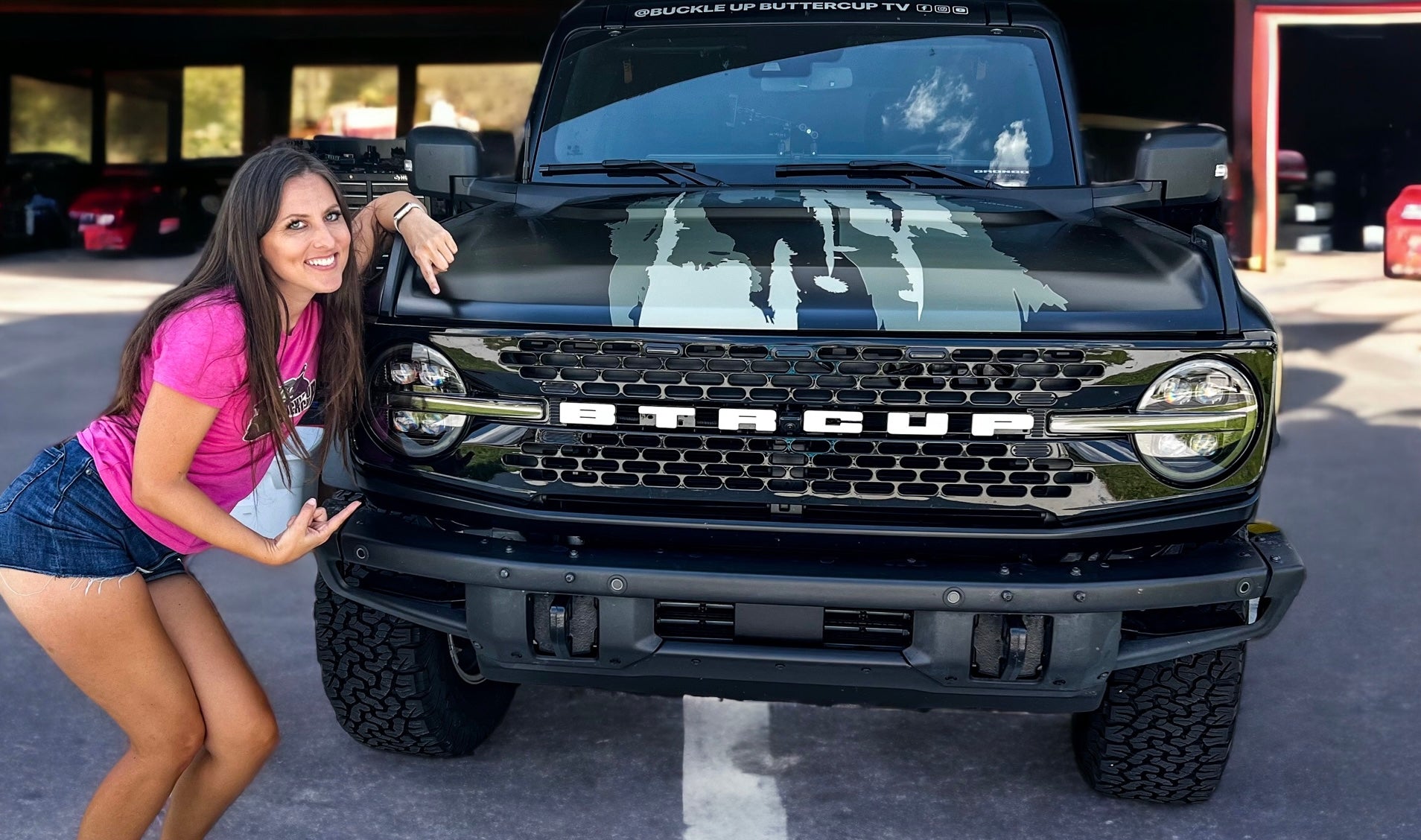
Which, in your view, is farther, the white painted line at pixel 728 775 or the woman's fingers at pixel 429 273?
the white painted line at pixel 728 775

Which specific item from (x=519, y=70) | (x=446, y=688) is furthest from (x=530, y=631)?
(x=519, y=70)

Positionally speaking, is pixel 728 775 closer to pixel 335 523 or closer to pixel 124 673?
pixel 335 523

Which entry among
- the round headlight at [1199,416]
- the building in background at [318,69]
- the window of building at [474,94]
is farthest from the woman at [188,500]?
the window of building at [474,94]

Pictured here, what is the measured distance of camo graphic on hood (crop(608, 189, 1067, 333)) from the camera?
2994 mm

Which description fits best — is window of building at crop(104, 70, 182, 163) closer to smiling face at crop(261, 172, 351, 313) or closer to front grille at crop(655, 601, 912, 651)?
smiling face at crop(261, 172, 351, 313)

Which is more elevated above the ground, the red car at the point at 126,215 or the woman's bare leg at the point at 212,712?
the red car at the point at 126,215

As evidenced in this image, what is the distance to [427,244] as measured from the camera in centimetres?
328

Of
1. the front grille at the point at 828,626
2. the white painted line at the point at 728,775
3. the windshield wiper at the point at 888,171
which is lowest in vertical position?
the white painted line at the point at 728,775

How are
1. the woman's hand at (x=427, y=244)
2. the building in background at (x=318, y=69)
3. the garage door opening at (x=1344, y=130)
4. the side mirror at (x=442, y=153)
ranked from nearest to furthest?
the woman's hand at (x=427, y=244)
the side mirror at (x=442, y=153)
the garage door opening at (x=1344, y=130)
the building in background at (x=318, y=69)

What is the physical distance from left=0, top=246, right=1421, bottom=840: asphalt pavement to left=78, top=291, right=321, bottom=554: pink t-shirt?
88 centimetres

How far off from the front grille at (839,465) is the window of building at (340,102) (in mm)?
16914

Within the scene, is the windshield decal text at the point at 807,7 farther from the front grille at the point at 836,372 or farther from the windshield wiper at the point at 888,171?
the front grille at the point at 836,372

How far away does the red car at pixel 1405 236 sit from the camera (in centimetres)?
1370

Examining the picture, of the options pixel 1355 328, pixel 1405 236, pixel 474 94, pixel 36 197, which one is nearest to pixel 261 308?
pixel 1355 328
